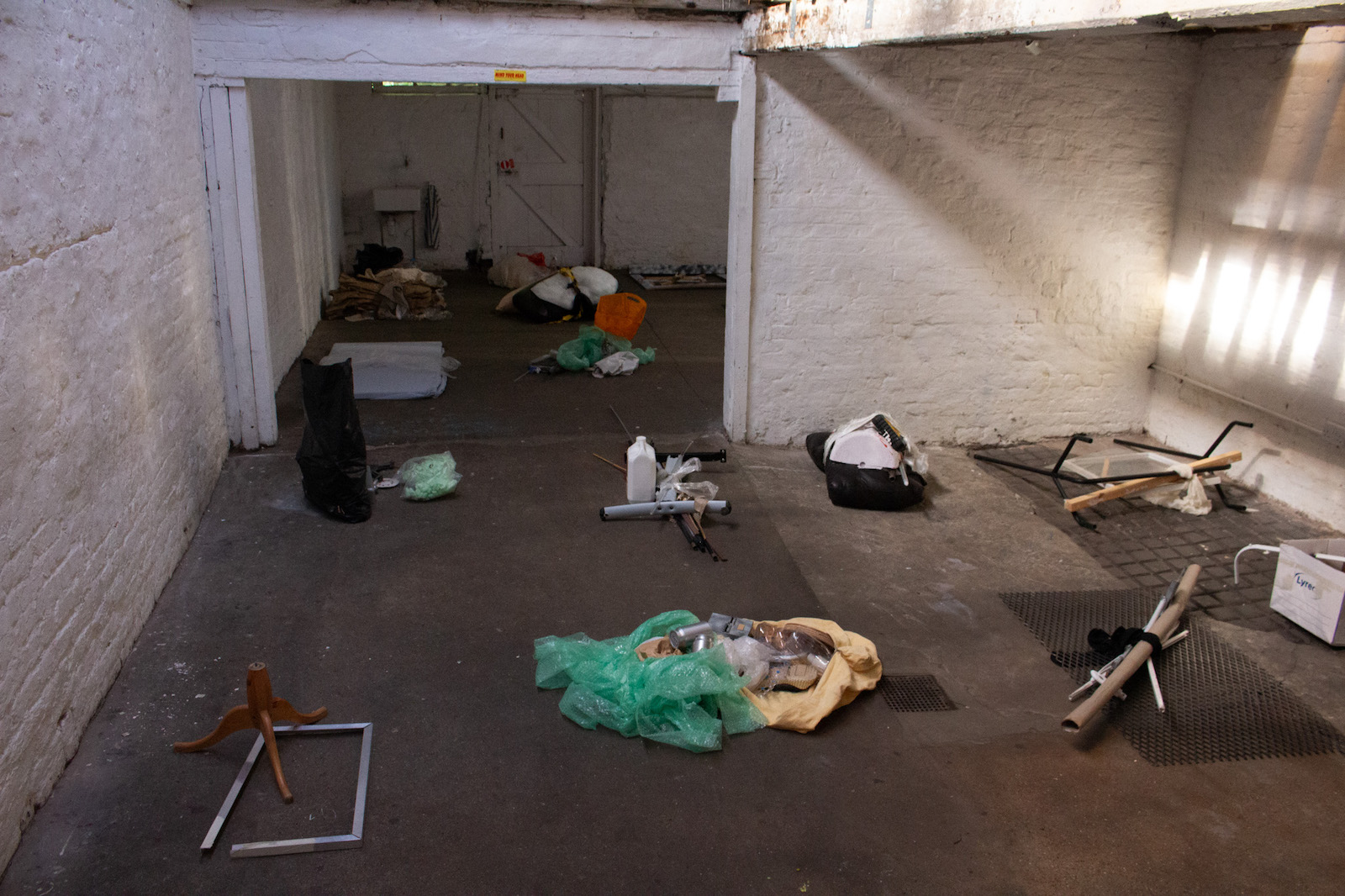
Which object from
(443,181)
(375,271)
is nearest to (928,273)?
(375,271)

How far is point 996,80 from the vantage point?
6.79 metres

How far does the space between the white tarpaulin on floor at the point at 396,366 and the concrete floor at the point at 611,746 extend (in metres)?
1.97

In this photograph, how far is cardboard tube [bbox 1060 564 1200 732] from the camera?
398 cm

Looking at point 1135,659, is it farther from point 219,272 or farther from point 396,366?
point 396,366

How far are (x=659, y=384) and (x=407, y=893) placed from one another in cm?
597

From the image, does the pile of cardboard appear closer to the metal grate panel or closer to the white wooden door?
the white wooden door

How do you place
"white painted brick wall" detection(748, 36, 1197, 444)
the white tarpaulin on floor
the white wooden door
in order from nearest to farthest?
"white painted brick wall" detection(748, 36, 1197, 444), the white tarpaulin on floor, the white wooden door

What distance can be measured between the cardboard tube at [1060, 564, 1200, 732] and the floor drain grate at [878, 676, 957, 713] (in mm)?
517

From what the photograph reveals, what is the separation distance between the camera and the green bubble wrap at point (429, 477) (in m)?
6.11

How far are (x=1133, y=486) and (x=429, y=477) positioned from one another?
4.54 meters

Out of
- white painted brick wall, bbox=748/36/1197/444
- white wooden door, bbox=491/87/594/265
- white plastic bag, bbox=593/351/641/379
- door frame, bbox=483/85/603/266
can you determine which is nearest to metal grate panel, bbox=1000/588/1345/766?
white painted brick wall, bbox=748/36/1197/444

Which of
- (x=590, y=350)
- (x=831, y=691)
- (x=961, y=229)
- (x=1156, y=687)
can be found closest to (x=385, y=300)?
(x=590, y=350)

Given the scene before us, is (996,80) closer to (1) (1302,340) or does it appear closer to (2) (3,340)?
(1) (1302,340)

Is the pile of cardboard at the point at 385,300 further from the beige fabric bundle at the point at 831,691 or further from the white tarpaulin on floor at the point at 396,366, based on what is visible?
the beige fabric bundle at the point at 831,691
